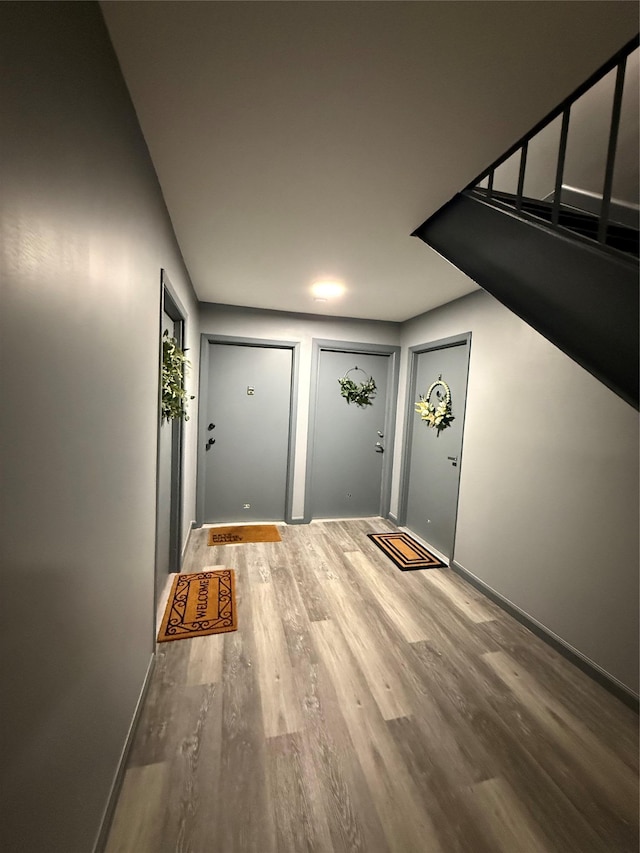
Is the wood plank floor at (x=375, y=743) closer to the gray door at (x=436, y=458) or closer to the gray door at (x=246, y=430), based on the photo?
the gray door at (x=436, y=458)

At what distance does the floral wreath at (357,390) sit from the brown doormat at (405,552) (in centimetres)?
148

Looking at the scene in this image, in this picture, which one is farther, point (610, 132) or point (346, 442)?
point (346, 442)

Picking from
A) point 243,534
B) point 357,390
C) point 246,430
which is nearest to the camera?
point 243,534

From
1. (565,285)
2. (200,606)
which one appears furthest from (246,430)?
(565,285)

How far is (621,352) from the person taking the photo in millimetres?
902

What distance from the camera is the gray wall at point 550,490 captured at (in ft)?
5.84

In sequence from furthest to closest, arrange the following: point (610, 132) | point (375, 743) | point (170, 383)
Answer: point (170, 383) → point (375, 743) → point (610, 132)

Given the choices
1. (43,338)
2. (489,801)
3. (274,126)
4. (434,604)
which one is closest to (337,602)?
(434,604)

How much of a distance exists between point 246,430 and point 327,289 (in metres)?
1.68

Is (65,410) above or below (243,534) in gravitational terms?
above

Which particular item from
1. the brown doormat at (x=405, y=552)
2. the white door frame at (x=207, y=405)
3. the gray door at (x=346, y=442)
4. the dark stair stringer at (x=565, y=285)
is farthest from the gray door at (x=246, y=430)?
the dark stair stringer at (x=565, y=285)

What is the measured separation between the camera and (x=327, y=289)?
9.57ft

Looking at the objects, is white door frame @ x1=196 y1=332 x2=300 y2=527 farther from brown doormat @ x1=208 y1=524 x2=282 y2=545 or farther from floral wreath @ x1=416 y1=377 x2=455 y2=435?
floral wreath @ x1=416 y1=377 x2=455 y2=435

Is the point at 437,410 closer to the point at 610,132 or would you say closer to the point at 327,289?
the point at 327,289
